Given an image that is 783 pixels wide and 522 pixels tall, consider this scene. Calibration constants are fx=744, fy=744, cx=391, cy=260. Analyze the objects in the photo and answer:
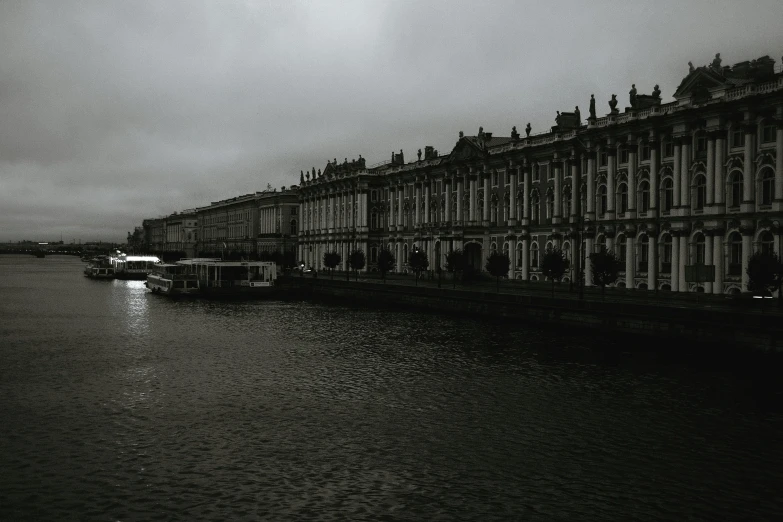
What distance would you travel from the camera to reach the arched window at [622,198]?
57562mm

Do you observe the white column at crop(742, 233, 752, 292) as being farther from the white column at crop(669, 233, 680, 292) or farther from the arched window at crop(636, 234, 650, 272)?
the arched window at crop(636, 234, 650, 272)

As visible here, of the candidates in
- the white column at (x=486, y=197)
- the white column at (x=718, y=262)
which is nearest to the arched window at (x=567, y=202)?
the white column at (x=486, y=197)

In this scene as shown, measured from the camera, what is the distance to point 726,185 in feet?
158

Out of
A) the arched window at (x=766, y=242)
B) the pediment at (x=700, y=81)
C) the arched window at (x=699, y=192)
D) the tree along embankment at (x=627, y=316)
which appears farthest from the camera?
the arched window at (x=699, y=192)

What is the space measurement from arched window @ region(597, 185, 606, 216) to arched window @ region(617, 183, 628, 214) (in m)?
1.98

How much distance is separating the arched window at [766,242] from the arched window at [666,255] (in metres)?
7.72

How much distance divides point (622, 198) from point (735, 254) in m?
12.0

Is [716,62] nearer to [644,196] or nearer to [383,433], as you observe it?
[644,196]

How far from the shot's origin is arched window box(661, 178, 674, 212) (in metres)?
53.4

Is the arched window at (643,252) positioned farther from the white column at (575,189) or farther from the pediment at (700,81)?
the pediment at (700,81)

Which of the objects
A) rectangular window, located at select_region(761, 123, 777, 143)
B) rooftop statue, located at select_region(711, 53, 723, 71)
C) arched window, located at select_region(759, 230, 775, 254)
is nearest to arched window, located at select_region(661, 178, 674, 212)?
rectangular window, located at select_region(761, 123, 777, 143)

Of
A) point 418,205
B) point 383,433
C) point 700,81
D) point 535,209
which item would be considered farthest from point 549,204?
point 383,433

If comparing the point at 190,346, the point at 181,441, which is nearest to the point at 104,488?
the point at 181,441

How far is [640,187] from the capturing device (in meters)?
55.8
